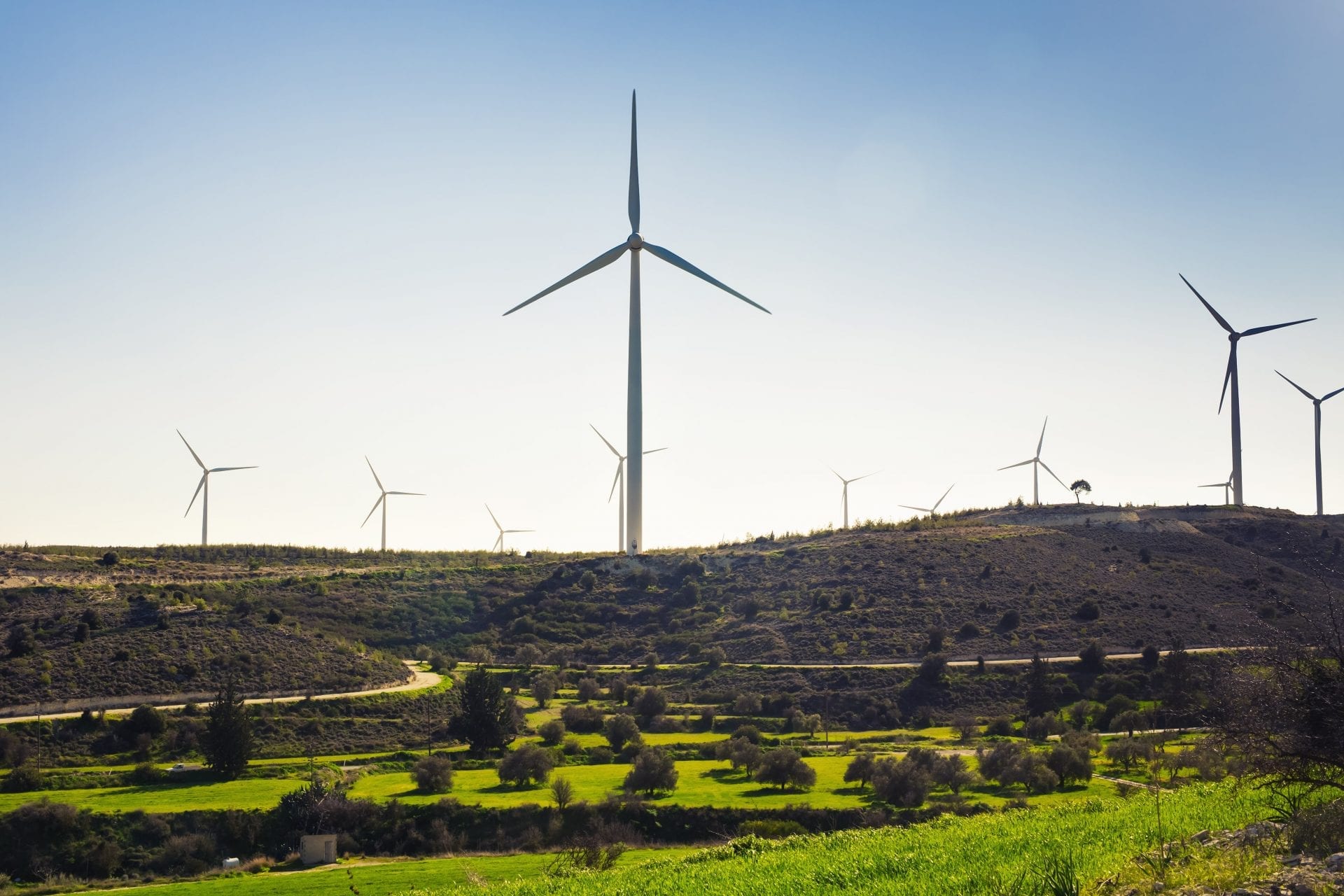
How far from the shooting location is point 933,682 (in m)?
80.8

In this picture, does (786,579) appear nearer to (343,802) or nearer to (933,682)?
(933,682)

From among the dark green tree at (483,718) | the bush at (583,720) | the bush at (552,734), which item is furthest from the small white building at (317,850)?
the bush at (583,720)

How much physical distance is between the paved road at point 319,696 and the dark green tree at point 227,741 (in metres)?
10.4

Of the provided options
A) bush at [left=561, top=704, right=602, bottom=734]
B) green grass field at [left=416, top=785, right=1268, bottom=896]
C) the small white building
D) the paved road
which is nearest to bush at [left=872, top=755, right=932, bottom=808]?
green grass field at [left=416, top=785, right=1268, bottom=896]

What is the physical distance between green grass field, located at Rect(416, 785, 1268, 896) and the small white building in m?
21.6

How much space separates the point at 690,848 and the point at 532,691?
4110 centimetres

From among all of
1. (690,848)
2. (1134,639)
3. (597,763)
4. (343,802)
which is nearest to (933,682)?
(1134,639)

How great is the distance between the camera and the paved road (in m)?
65.6

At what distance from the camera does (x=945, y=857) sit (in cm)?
2075

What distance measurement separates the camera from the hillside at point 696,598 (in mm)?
80688

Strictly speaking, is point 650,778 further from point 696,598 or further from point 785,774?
point 696,598

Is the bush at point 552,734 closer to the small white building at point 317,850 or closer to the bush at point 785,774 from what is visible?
the bush at point 785,774

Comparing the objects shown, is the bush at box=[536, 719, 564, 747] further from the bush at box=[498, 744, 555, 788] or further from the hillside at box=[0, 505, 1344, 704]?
the hillside at box=[0, 505, 1344, 704]

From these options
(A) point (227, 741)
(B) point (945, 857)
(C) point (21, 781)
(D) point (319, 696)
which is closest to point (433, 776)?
(A) point (227, 741)
